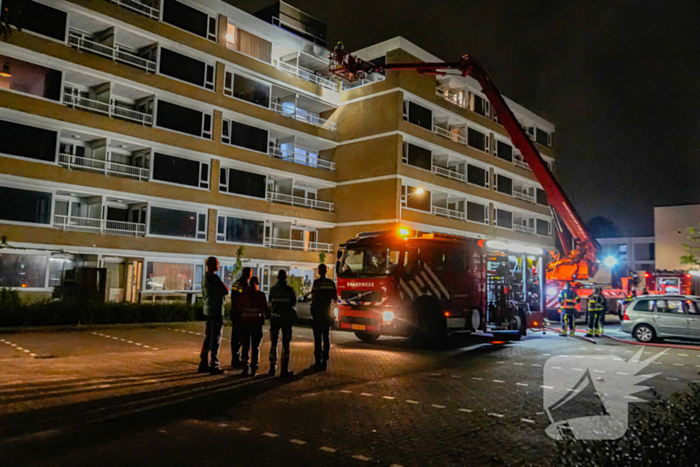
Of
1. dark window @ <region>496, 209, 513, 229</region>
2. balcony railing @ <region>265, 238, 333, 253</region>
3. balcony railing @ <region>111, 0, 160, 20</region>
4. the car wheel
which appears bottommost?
the car wheel

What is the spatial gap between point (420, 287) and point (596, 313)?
7.74 m

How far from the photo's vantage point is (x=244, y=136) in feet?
110

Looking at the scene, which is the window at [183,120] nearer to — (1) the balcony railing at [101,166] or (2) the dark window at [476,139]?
(1) the balcony railing at [101,166]

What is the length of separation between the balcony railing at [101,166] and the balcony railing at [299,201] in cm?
845

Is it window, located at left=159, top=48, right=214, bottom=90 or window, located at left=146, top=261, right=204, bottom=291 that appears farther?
window, located at left=159, top=48, right=214, bottom=90

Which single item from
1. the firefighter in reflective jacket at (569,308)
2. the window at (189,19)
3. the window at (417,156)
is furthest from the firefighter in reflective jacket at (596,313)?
the window at (189,19)

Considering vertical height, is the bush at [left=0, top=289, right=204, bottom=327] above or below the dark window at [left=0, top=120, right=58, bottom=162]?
below

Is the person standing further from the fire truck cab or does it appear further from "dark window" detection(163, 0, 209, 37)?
"dark window" detection(163, 0, 209, 37)

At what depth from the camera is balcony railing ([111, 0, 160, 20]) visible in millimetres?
28266

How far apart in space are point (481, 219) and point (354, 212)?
12.6 metres

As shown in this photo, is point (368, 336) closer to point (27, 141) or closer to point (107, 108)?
point (27, 141)

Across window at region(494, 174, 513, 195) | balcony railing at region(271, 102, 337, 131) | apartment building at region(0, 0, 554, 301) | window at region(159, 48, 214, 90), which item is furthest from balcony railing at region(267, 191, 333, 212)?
window at region(494, 174, 513, 195)

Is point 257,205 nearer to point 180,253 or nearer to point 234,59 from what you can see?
point 180,253

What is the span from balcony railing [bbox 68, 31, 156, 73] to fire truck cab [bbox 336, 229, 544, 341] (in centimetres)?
1875
